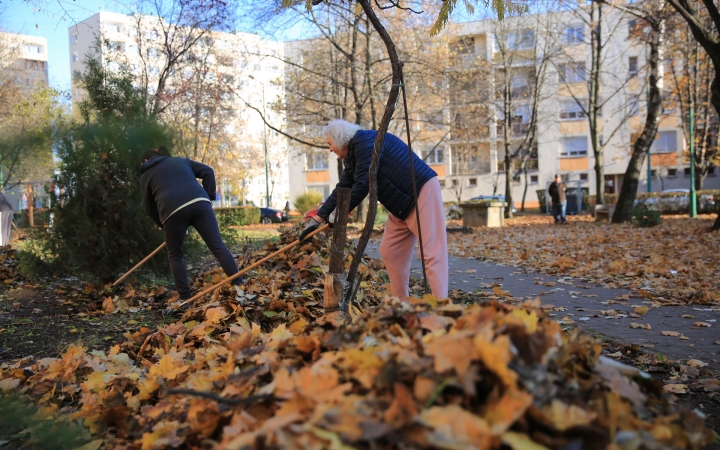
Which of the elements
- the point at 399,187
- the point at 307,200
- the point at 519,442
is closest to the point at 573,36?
the point at 307,200

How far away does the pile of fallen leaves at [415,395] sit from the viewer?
136 centimetres

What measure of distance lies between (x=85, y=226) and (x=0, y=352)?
2.72m

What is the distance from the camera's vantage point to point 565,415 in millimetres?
1381

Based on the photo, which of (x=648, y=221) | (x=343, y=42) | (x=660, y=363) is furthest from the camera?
(x=343, y=42)

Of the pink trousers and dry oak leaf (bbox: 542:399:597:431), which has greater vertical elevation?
the pink trousers

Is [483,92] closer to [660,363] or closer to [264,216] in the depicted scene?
[264,216]

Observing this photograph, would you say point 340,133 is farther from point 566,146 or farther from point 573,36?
point 566,146

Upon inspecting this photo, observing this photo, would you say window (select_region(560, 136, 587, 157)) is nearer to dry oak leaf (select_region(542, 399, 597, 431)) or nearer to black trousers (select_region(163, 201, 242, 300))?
black trousers (select_region(163, 201, 242, 300))

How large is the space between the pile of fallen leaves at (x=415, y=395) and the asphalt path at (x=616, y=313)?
2.40 m

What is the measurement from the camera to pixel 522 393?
4.56 ft

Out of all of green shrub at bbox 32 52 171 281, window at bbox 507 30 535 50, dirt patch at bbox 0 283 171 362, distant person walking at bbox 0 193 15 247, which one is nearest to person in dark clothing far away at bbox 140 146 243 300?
dirt patch at bbox 0 283 171 362

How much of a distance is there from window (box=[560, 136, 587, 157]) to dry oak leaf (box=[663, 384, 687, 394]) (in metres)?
45.9

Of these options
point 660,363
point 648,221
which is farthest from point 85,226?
point 648,221

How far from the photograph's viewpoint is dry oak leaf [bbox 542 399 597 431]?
4.42 ft
